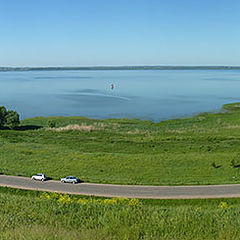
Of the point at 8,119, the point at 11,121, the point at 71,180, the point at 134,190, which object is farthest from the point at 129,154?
the point at 8,119

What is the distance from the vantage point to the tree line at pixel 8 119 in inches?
2488

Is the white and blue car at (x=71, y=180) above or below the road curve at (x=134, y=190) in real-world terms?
above

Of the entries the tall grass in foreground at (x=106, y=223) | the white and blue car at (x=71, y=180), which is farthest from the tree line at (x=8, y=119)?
the tall grass in foreground at (x=106, y=223)

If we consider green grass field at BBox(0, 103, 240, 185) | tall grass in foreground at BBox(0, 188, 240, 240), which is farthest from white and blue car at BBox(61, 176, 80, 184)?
tall grass in foreground at BBox(0, 188, 240, 240)

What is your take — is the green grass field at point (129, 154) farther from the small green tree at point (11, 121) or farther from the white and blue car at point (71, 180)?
the small green tree at point (11, 121)

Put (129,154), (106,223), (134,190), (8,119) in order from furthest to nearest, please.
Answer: (8,119) → (129,154) → (134,190) → (106,223)

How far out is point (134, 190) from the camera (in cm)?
2641

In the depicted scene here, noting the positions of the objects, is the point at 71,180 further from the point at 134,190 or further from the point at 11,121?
the point at 11,121

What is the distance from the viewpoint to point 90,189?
2678cm

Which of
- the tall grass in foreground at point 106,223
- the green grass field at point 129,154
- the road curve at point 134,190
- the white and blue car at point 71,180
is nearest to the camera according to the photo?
the tall grass in foreground at point 106,223

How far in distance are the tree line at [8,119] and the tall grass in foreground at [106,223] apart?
50496 mm

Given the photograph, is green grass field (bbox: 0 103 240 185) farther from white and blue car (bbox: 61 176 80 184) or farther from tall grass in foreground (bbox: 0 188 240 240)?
tall grass in foreground (bbox: 0 188 240 240)

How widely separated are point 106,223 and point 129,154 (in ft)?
93.1

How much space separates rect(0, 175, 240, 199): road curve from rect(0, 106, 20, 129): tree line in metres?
36.4
